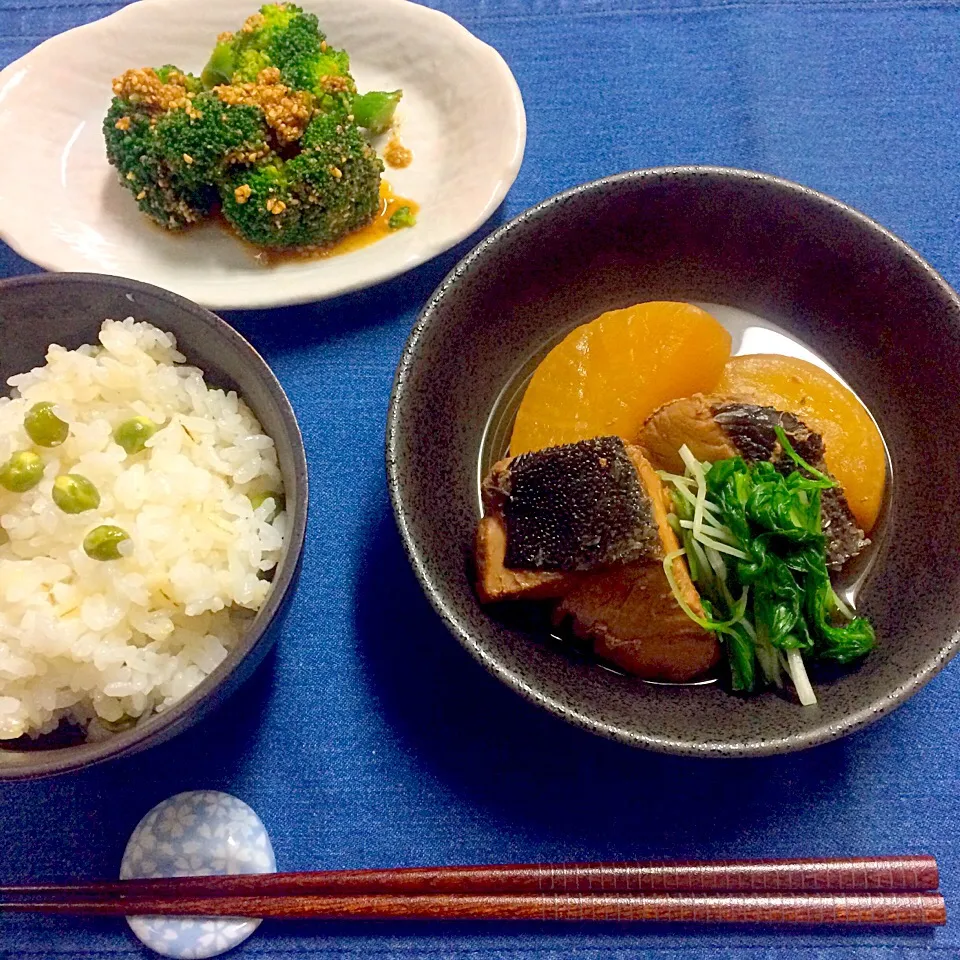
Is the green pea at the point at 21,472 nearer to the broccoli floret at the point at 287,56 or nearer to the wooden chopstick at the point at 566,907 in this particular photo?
the wooden chopstick at the point at 566,907

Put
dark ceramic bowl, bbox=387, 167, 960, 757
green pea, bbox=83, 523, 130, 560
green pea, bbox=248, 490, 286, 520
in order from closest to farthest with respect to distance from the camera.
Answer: green pea, bbox=83, 523, 130, 560, dark ceramic bowl, bbox=387, 167, 960, 757, green pea, bbox=248, 490, 286, 520

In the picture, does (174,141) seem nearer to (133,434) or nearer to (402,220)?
Answer: (402,220)

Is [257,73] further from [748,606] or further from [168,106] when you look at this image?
[748,606]

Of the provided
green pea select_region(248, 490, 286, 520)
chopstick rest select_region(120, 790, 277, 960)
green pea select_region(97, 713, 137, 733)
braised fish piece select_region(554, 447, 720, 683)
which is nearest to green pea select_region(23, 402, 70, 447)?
green pea select_region(248, 490, 286, 520)

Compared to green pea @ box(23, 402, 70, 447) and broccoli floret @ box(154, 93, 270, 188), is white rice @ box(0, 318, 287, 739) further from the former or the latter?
broccoli floret @ box(154, 93, 270, 188)

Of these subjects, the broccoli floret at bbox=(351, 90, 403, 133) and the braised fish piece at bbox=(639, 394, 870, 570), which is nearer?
the braised fish piece at bbox=(639, 394, 870, 570)

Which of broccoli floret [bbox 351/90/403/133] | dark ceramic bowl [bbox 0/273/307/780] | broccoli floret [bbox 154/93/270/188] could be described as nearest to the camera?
dark ceramic bowl [bbox 0/273/307/780]

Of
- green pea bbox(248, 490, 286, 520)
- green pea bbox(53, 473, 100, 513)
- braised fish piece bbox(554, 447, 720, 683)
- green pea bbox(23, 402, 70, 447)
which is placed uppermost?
green pea bbox(23, 402, 70, 447)
